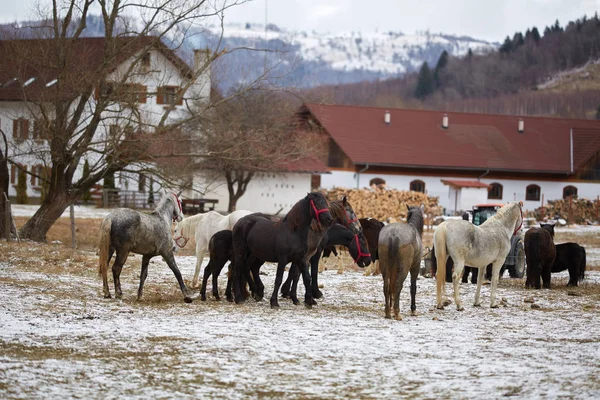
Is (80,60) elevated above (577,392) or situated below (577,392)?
above

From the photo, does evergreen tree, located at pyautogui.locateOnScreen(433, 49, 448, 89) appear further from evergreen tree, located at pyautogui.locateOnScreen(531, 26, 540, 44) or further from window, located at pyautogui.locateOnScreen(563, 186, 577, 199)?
window, located at pyautogui.locateOnScreen(563, 186, 577, 199)

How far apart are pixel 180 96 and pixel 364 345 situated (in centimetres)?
1531

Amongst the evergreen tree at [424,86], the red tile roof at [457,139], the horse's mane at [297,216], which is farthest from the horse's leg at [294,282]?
the evergreen tree at [424,86]

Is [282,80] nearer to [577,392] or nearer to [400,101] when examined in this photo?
Answer: [577,392]

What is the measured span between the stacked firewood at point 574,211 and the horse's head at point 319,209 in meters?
33.0

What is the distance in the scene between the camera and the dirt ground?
7.57 metres

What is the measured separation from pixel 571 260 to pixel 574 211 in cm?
2991

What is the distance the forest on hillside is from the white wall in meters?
51.1

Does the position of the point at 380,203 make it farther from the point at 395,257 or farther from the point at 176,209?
the point at 395,257

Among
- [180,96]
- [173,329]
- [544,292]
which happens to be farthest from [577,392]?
[180,96]

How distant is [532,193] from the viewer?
53.8 metres

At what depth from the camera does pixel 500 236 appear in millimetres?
13328

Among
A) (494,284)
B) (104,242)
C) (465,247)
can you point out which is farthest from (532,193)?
(104,242)

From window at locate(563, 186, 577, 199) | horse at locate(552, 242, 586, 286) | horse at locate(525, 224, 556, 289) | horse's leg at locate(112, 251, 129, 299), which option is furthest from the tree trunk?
window at locate(563, 186, 577, 199)
